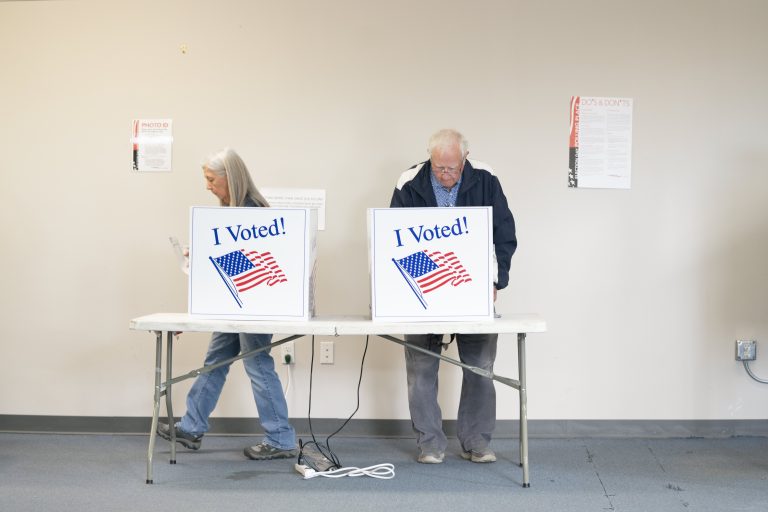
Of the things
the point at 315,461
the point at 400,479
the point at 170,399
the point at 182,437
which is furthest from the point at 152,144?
the point at 400,479

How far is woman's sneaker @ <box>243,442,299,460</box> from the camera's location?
325cm

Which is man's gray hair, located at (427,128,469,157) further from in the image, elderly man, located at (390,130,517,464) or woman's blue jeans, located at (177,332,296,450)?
woman's blue jeans, located at (177,332,296,450)

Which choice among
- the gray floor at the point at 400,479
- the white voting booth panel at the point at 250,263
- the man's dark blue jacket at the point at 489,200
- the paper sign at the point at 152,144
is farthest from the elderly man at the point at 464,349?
the paper sign at the point at 152,144

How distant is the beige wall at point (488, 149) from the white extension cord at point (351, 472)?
26.1 inches

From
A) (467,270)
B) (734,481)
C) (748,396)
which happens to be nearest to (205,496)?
(467,270)

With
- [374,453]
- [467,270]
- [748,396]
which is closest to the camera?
[467,270]

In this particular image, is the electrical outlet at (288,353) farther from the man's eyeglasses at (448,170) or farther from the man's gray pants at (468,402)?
the man's eyeglasses at (448,170)

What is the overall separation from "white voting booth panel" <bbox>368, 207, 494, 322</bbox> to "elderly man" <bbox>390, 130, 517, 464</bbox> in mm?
471

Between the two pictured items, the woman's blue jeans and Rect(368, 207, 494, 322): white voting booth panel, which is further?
the woman's blue jeans

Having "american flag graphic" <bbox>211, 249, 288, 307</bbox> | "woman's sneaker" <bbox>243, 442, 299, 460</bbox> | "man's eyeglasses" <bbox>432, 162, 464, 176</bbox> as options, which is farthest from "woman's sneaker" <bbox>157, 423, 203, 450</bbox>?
"man's eyeglasses" <bbox>432, 162, 464, 176</bbox>

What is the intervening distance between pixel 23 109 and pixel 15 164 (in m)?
0.27

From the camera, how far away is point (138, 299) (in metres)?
3.80

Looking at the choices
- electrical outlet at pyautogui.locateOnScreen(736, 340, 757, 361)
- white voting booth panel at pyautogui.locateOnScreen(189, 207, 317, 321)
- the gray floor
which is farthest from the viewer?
electrical outlet at pyautogui.locateOnScreen(736, 340, 757, 361)

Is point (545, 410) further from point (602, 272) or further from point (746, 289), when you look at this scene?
point (746, 289)
